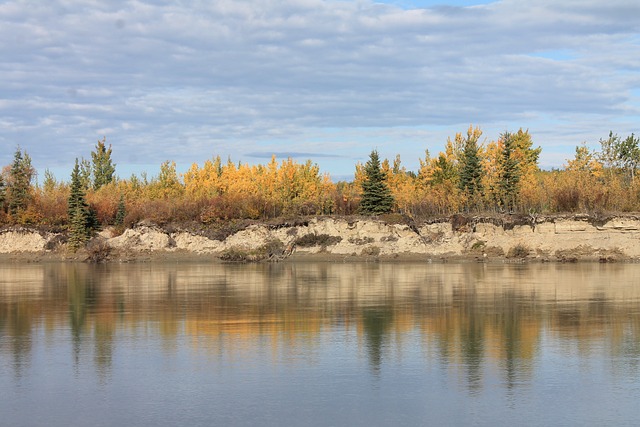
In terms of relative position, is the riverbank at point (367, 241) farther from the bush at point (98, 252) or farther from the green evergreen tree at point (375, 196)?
the green evergreen tree at point (375, 196)

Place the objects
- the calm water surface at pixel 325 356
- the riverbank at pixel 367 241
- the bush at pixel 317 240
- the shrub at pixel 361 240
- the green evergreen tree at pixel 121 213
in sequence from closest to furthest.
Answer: the calm water surface at pixel 325 356 < the riverbank at pixel 367 241 < the shrub at pixel 361 240 < the bush at pixel 317 240 < the green evergreen tree at pixel 121 213

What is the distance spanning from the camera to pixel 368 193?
67.8m

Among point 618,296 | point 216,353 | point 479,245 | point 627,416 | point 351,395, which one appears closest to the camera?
point 627,416

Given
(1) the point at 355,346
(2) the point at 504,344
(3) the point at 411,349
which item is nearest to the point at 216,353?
(1) the point at 355,346

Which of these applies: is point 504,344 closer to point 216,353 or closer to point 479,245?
point 216,353

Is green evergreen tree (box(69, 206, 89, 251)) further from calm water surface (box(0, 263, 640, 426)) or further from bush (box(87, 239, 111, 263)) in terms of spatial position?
calm water surface (box(0, 263, 640, 426))

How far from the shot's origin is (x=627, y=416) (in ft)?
42.2

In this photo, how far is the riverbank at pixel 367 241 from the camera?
56.1m

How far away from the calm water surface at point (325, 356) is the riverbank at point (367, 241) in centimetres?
2316

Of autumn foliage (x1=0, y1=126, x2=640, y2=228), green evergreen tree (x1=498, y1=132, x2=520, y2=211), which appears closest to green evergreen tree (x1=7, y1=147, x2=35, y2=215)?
autumn foliage (x1=0, y1=126, x2=640, y2=228)

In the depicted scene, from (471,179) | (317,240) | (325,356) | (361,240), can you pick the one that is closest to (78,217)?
(317,240)

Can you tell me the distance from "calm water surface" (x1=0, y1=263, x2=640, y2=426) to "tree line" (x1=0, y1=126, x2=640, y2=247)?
32046 mm

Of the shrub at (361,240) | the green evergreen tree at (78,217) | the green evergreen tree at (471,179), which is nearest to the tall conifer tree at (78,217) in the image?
the green evergreen tree at (78,217)

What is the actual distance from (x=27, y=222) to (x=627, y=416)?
6790 cm
